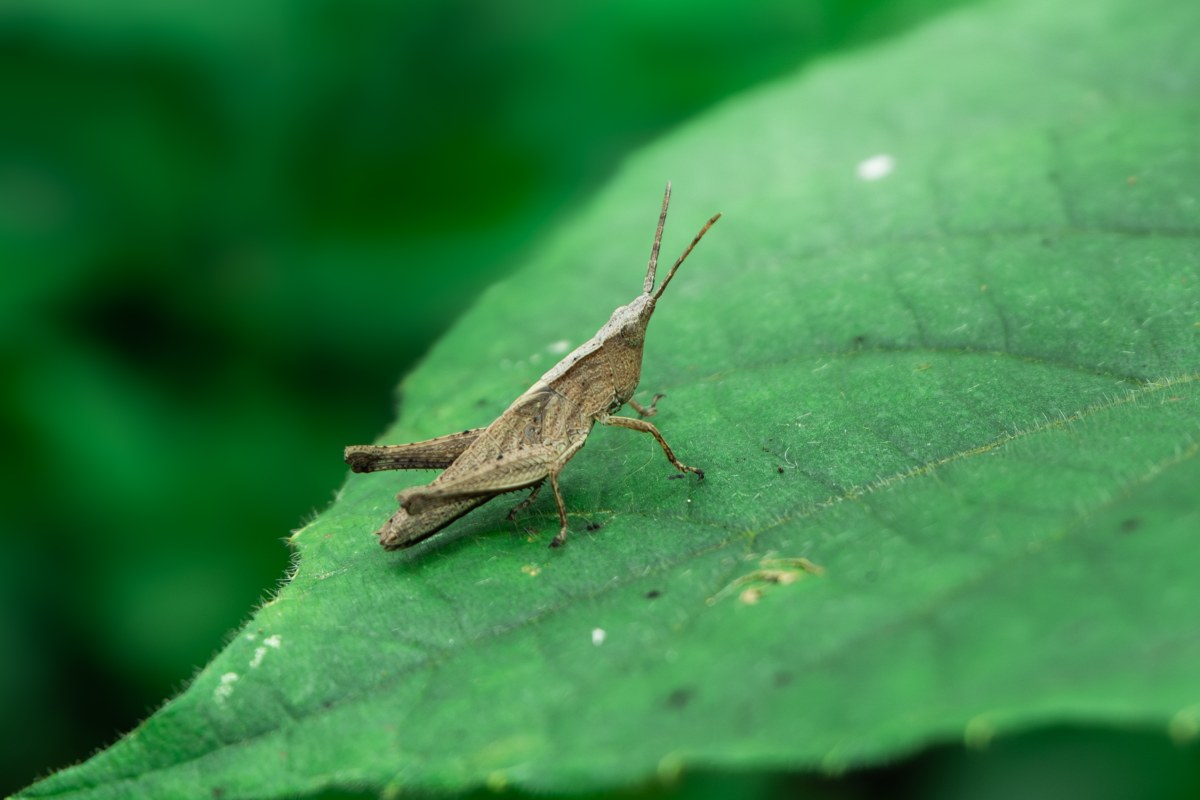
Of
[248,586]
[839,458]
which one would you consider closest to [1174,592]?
[839,458]

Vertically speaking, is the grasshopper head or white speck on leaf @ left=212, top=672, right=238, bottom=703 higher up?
white speck on leaf @ left=212, top=672, right=238, bottom=703

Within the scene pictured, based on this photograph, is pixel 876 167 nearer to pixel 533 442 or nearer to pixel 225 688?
pixel 533 442

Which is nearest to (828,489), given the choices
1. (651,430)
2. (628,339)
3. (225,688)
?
(651,430)

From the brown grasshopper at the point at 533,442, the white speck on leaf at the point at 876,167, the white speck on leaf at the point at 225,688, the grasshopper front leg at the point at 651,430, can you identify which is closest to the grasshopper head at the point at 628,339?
the brown grasshopper at the point at 533,442

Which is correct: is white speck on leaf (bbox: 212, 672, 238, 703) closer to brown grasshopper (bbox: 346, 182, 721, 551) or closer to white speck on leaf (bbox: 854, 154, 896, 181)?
brown grasshopper (bbox: 346, 182, 721, 551)

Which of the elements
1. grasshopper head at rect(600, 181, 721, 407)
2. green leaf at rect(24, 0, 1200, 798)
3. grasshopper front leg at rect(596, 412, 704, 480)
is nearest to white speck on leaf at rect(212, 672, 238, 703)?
green leaf at rect(24, 0, 1200, 798)

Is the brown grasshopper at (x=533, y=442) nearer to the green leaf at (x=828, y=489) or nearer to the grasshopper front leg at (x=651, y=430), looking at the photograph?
the grasshopper front leg at (x=651, y=430)
